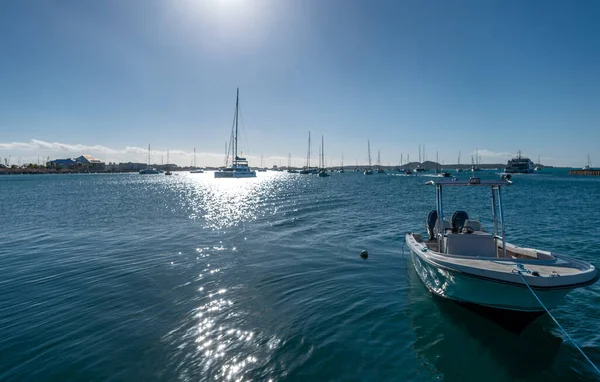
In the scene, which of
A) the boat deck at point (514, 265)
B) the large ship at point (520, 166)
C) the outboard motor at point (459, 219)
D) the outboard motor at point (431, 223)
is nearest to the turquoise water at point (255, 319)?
the boat deck at point (514, 265)

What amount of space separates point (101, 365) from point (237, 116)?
301ft

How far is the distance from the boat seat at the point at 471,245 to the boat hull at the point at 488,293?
1012mm

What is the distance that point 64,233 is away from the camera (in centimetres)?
1958

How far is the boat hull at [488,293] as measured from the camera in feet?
22.4

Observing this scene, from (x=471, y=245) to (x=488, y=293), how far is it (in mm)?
2069

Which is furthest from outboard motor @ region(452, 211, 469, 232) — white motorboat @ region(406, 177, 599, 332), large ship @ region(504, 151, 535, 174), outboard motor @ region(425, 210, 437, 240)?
large ship @ region(504, 151, 535, 174)

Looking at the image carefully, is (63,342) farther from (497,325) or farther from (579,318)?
(579,318)

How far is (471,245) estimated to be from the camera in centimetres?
917

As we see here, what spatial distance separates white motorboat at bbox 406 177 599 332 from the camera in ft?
22.0

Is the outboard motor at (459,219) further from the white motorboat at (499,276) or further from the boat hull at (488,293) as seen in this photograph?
the boat hull at (488,293)

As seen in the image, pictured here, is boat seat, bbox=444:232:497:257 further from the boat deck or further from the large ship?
the large ship

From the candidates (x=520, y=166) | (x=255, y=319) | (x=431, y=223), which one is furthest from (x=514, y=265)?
(x=520, y=166)

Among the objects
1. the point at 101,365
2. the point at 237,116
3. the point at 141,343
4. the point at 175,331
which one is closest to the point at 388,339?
the point at 175,331

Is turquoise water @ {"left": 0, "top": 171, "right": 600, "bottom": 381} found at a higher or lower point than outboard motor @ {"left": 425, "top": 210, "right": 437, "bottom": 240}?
lower
